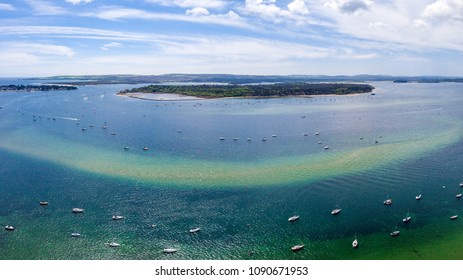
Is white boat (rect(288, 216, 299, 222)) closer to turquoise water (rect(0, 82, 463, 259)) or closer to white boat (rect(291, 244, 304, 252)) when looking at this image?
turquoise water (rect(0, 82, 463, 259))

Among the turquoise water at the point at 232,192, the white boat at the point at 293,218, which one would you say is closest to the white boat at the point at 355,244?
the turquoise water at the point at 232,192

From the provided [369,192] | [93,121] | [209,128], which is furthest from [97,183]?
[93,121]

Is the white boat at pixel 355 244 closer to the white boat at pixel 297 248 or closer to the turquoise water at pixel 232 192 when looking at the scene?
the turquoise water at pixel 232 192

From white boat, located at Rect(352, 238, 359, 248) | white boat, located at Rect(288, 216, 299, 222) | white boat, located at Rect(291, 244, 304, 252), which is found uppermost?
white boat, located at Rect(288, 216, 299, 222)

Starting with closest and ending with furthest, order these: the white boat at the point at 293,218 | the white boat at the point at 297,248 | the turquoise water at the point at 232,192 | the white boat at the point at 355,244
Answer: the white boat at the point at 297,248 → the white boat at the point at 355,244 → the turquoise water at the point at 232,192 → the white boat at the point at 293,218

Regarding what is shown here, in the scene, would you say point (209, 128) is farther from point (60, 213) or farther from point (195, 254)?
point (195, 254)

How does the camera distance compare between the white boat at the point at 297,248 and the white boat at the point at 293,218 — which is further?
the white boat at the point at 293,218

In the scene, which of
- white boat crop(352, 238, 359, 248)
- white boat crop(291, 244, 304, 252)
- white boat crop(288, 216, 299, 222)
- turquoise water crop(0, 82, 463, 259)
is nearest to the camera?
white boat crop(291, 244, 304, 252)

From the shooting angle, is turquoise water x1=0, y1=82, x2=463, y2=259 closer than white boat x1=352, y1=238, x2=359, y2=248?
No

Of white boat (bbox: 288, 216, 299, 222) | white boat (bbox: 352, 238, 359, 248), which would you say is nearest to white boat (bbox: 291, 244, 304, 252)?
white boat (bbox: 352, 238, 359, 248)
